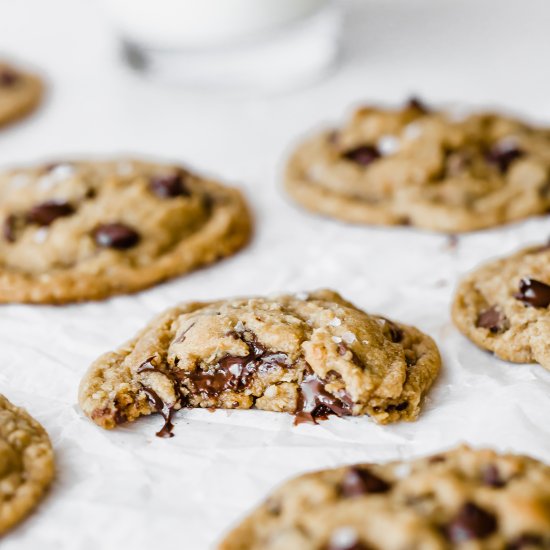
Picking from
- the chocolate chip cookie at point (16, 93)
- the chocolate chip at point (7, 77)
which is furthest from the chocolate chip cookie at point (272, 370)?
the chocolate chip at point (7, 77)

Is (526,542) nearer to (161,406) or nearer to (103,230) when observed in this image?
(161,406)

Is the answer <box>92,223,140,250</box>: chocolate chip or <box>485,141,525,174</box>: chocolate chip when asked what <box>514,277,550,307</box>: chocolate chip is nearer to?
<box>485,141,525,174</box>: chocolate chip

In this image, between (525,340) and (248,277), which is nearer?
(525,340)

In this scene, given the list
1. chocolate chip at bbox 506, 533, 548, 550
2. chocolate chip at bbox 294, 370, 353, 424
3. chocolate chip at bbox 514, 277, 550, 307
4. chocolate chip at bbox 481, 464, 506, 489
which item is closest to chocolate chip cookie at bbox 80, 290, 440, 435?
chocolate chip at bbox 294, 370, 353, 424

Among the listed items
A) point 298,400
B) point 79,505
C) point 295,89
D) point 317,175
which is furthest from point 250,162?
point 79,505

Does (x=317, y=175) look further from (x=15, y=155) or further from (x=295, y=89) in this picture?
(x=15, y=155)

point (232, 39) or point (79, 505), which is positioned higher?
point (232, 39)

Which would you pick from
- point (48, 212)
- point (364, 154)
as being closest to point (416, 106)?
point (364, 154)
